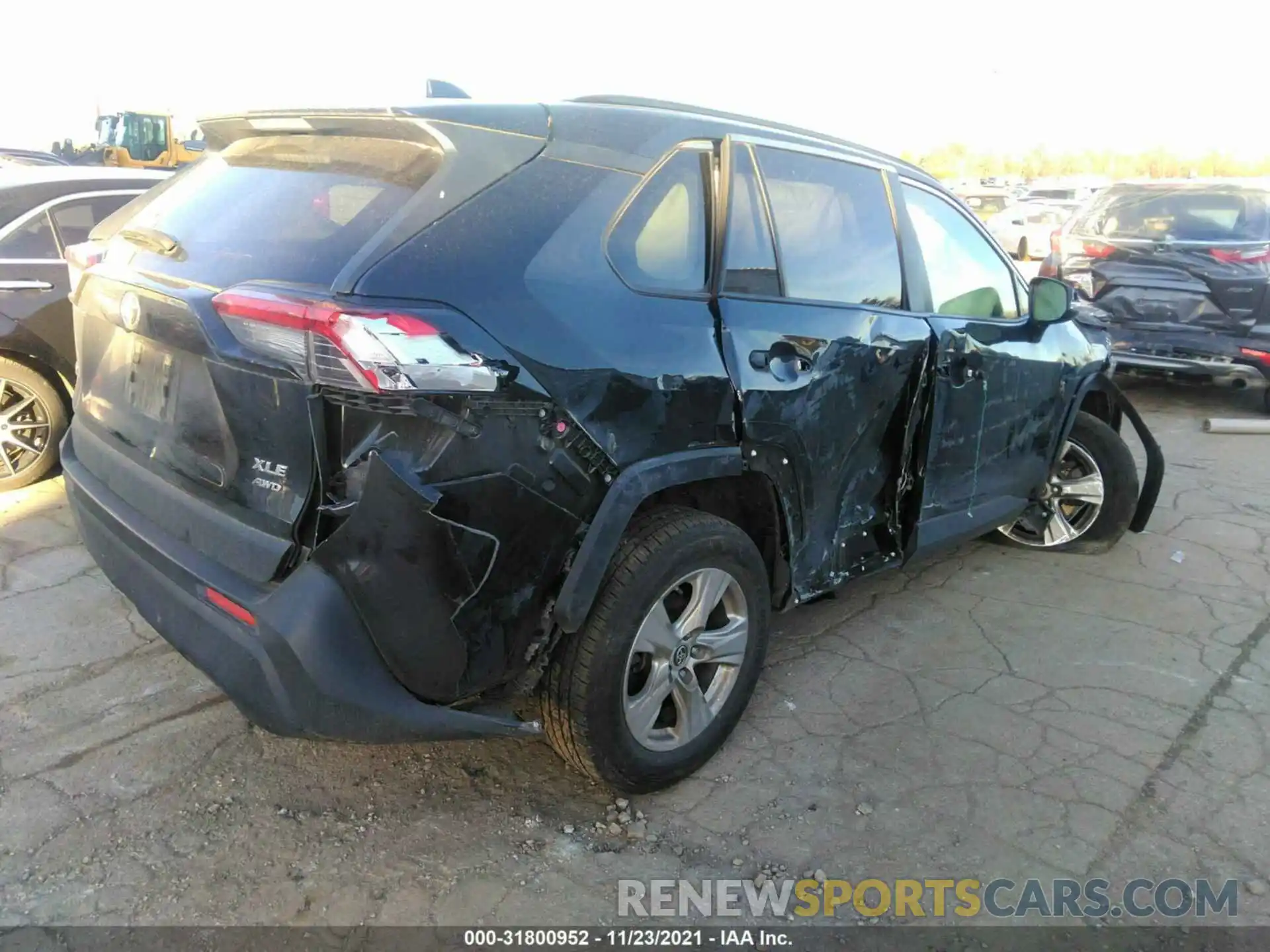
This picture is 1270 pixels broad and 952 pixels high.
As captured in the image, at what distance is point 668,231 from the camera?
2.54 m

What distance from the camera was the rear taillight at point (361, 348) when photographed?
1.91 meters

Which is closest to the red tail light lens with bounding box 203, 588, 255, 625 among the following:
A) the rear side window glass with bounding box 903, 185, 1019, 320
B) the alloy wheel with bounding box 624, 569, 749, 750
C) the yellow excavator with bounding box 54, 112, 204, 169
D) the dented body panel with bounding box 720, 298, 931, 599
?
the alloy wheel with bounding box 624, 569, 749, 750

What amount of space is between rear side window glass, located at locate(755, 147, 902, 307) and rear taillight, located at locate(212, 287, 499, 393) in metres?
1.27

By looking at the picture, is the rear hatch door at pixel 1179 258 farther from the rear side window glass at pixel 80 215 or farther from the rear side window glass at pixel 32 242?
the rear side window glass at pixel 32 242

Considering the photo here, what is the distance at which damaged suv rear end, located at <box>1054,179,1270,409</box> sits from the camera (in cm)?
707

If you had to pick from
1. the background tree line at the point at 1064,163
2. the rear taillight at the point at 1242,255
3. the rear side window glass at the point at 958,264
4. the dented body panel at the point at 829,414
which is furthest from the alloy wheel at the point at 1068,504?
the background tree line at the point at 1064,163

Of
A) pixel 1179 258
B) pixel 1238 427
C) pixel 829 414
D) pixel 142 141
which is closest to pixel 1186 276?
pixel 1179 258

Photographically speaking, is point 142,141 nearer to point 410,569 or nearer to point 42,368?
point 42,368

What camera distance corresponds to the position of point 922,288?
343cm

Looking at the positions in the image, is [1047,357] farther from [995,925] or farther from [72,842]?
[72,842]

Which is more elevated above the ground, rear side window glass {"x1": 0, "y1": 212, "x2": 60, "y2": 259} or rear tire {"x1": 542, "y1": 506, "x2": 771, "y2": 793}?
rear side window glass {"x1": 0, "y1": 212, "x2": 60, "y2": 259}

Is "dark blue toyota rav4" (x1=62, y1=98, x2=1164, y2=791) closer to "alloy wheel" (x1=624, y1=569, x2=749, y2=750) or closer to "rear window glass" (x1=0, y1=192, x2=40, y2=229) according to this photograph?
"alloy wheel" (x1=624, y1=569, x2=749, y2=750)

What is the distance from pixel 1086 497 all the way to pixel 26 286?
535 cm

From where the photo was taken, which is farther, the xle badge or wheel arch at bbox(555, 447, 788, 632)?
wheel arch at bbox(555, 447, 788, 632)
